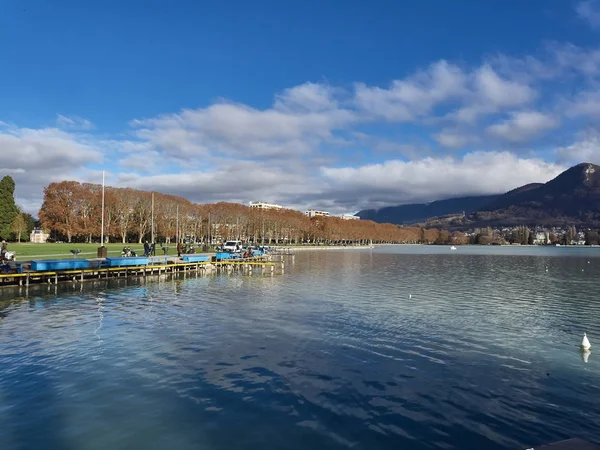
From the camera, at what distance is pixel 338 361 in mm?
16688

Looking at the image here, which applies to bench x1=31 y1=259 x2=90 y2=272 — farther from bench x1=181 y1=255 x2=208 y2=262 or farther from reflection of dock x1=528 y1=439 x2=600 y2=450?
reflection of dock x1=528 y1=439 x2=600 y2=450

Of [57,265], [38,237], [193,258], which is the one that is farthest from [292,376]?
[38,237]

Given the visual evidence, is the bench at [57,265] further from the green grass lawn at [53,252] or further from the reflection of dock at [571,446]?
the reflection of dock at [571,446]

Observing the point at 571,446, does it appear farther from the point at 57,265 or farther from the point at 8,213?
the point at 8,213

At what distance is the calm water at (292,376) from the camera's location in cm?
1088

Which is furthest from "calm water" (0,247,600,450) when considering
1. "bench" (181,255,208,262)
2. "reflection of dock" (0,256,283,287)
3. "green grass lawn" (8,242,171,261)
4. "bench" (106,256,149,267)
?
"bench" (181,255,208,262)

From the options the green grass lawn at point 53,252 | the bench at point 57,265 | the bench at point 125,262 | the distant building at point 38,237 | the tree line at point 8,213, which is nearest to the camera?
the bench at point 57,265

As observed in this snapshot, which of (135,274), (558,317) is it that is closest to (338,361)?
(558,317)

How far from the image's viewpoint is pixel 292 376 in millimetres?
14969

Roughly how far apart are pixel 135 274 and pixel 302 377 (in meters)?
39.1

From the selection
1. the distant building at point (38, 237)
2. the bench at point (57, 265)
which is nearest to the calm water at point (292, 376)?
the bench at point (57, 265)

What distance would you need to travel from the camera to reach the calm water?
10.9m

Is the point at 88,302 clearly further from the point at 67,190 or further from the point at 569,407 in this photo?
the point at 67,190

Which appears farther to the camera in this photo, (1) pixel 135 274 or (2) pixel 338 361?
(1) pixel 135 274
